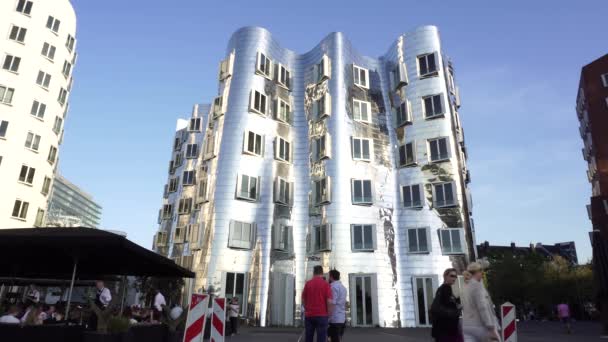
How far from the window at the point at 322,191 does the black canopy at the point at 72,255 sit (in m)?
14.8

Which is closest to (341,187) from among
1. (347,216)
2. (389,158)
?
(347,216)

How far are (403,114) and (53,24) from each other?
115 ft

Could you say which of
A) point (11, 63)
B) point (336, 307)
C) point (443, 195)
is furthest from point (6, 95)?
point (336, 307)

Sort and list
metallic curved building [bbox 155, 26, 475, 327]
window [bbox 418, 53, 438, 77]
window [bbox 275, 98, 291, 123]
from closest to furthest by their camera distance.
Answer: metallic curved building [bbox 155, 26, 475, 327] → window [bbox 418, 53, 438, 77] → window [bbox 275, 98, 291, 123]

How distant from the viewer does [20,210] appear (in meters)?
34.1

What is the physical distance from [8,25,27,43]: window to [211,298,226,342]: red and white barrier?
3905 cm

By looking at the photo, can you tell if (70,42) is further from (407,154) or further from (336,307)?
(336,307)

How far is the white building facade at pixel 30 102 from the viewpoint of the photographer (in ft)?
111

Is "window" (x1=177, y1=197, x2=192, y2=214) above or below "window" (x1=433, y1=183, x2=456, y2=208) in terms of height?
above

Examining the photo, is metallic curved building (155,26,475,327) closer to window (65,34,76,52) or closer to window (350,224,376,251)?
window (350,224,376,251)

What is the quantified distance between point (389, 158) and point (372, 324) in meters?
12.3

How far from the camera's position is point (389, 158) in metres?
31.2

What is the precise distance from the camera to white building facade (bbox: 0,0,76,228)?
111ft

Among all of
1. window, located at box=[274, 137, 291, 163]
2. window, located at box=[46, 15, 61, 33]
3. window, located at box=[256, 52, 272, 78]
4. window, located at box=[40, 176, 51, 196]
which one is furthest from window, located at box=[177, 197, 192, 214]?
window, located at box=[46, 15, 61, 33]
